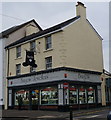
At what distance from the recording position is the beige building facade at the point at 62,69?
24906mm

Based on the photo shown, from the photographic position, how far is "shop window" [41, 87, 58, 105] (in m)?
25.1

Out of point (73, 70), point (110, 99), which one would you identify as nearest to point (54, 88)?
point (73, 70)

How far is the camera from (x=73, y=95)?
25266 mm

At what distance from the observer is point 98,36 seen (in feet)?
99.8

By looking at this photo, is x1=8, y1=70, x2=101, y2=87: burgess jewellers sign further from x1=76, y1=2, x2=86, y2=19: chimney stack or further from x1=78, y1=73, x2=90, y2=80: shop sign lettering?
x1=76, y1=2, x2=86, y2=19: chimney stack

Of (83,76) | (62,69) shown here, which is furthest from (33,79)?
(83,76)

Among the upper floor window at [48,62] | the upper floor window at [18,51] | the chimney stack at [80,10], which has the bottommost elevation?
the upper floor window at [48,62]

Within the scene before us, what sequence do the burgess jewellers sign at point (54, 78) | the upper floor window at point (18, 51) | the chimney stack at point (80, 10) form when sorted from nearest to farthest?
the burgess jewellers sign at point (54, 78)
the chimney stack at point (80, 10)
the upper floor window at point (18, 51)

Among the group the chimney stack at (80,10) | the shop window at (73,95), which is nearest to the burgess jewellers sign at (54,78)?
the shop window at (73,95)

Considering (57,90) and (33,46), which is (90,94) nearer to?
(57,90)

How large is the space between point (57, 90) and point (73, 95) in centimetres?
184

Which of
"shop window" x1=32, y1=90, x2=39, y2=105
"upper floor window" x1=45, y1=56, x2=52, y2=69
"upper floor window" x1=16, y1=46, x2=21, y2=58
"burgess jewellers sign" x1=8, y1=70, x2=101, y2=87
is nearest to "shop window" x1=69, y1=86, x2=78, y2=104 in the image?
"burgess jewellers sign" x1=8, y1=70, x2=101, y2=87

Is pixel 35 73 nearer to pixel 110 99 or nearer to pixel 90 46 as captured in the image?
pixel 90 46

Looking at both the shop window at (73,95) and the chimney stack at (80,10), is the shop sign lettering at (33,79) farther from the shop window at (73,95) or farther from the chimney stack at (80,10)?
the chimney stack at (80,10)
